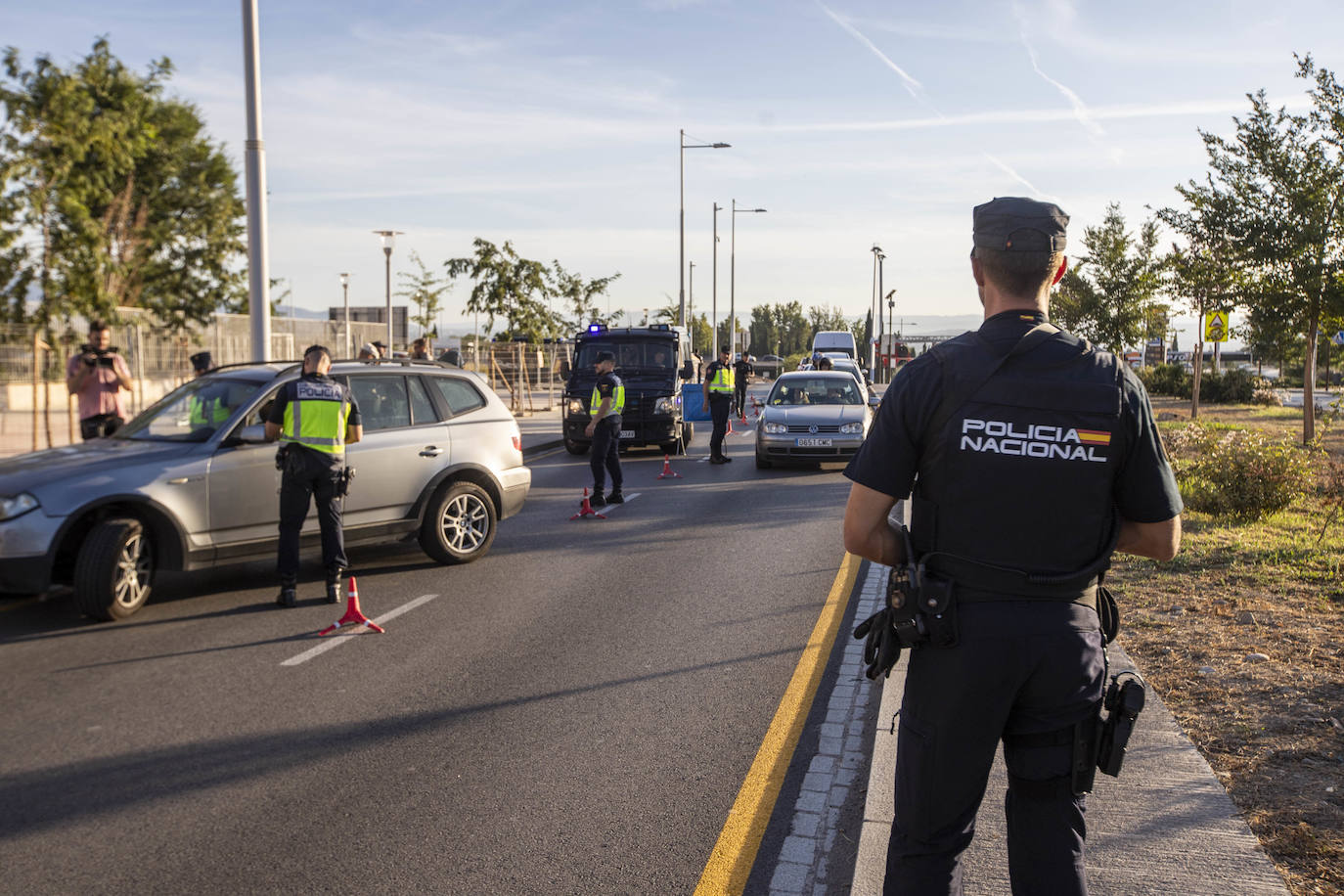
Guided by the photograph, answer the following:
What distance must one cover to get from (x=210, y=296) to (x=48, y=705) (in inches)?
1172

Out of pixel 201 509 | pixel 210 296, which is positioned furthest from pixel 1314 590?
pixel 210 296

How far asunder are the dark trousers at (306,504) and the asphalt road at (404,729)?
1.12 feet

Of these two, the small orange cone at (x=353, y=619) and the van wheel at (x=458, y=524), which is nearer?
the small orange cone at (x=353, y=619)

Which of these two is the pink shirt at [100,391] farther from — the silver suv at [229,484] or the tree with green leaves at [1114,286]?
the tree with green leaves at [1114,286]

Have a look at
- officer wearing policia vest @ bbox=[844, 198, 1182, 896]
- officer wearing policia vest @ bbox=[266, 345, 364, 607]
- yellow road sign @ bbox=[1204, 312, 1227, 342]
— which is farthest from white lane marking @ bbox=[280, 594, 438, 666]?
yellow road sign @ bbox=[1204, 312, 1227, 342]

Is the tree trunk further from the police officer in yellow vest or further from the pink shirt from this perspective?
the pink shirt

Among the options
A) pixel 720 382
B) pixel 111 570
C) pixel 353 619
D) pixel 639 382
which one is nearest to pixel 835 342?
pixel 639 382

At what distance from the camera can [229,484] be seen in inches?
316

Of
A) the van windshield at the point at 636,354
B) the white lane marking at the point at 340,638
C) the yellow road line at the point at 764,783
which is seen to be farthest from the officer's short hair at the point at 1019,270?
the van windshield at the point at 636,354

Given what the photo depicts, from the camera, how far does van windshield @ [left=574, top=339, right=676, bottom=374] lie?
19.4 metres

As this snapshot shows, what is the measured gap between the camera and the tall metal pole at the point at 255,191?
12641 mm

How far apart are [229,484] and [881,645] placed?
21.1 feet

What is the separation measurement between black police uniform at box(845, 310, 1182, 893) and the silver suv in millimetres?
6273

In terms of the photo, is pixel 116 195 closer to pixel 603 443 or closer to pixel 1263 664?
pixel 603 443
